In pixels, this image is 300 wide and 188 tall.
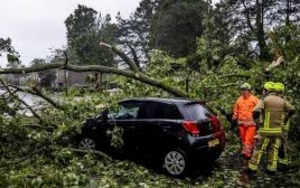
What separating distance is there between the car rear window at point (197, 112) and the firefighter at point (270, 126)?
1028 millimetres

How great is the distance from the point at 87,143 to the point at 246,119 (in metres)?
3.75

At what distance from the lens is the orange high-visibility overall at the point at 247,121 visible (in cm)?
1100

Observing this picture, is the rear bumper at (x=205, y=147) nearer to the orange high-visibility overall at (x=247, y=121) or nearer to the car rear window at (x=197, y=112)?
the car rear window at (x=197, y=112)

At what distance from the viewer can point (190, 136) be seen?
31.4 feet

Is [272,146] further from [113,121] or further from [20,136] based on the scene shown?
[20,136]

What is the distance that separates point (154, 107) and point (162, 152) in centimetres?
97

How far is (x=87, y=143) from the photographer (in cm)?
1102

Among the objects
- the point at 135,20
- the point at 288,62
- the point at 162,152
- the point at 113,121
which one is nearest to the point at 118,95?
the point at 113,121

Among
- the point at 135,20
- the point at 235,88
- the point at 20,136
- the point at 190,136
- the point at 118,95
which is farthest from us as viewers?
the point at 135,20

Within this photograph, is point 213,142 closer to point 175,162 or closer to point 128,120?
point 175,162

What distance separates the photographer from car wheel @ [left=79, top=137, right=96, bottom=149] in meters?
10.9

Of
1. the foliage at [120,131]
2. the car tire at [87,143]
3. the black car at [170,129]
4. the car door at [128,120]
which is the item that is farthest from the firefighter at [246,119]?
the car tire at [87,143]

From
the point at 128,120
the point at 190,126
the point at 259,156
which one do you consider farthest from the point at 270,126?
the point at 128,120

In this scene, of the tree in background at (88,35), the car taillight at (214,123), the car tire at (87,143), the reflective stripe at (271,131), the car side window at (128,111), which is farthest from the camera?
the tree in background at (88,35)
